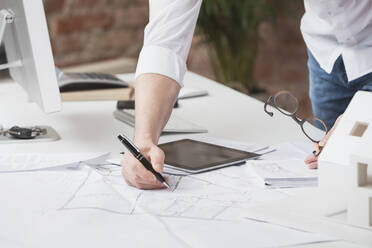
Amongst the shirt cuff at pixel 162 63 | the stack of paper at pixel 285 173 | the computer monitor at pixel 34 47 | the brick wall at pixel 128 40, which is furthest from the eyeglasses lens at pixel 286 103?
the brick wall at pixel 128 40

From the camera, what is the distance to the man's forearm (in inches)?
48.8

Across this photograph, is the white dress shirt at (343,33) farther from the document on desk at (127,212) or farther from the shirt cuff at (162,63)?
the document on desk at (127,212)

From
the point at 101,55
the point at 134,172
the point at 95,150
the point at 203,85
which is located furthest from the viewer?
the point at 101,55

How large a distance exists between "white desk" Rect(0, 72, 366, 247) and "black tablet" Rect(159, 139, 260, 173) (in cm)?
11

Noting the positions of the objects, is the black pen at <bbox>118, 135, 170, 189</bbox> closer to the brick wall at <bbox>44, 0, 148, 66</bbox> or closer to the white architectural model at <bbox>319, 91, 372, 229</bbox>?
the white architectural model at <bbox>319, 91, 372, 229</bbox>

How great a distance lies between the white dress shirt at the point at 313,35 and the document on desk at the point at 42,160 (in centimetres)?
22

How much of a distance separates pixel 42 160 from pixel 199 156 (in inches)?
12.9

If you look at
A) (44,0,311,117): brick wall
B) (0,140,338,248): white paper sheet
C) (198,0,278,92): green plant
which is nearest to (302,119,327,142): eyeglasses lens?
(0,140,338,248): white paper sheet

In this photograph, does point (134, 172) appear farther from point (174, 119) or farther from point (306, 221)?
point (174, 119)

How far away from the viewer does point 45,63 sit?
4.37 feet

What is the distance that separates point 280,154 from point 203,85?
829mm

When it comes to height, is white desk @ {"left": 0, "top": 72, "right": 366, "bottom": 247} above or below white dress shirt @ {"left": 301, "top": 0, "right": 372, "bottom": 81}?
below

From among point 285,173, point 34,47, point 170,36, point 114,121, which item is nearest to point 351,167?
point 285,173

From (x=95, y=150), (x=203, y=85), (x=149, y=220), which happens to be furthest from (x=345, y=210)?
(x=203, y=85)
